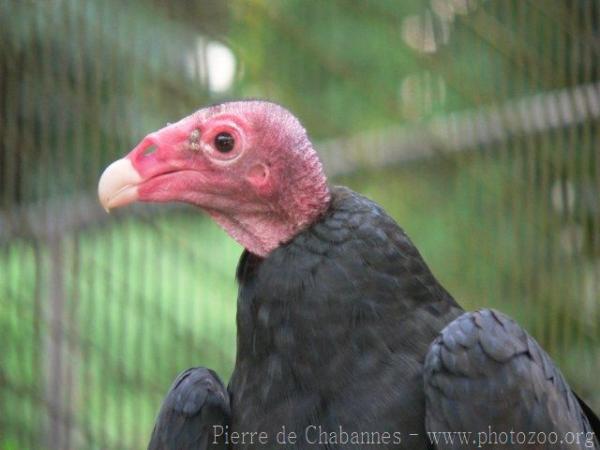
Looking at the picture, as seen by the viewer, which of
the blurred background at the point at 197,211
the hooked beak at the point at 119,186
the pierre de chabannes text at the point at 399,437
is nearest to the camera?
the pierre de chabannes text at the point at 399,437

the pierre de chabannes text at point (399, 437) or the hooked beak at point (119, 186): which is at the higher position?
the hooked beak at point (119, 186)

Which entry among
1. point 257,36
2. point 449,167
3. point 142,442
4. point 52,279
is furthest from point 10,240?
point 449,167

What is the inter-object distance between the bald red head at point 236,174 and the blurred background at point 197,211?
1.93 metres

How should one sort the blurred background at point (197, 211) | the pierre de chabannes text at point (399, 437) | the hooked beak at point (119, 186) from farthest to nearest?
the blurred background at point (197, 211) → the hooked beak at point (119, 186) → the pierre de chabannes text at point (399, 437)

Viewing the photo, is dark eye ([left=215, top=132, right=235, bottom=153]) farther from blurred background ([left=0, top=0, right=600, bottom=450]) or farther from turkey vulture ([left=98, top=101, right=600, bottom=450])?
blurred background ([left=0, top=0, right=600, bottom=450])

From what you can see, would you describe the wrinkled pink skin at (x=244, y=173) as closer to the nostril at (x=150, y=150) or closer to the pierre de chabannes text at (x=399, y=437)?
the nostril at (x=150, y=150)

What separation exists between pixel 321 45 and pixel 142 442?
7.03 feet

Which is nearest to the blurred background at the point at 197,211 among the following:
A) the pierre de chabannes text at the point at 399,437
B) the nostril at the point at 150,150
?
the nostril at the point at 150,150

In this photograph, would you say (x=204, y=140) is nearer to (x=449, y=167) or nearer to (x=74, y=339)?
(x=74, y=339)

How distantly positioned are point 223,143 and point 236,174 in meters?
0.10

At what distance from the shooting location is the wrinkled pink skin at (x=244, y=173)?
309 cm

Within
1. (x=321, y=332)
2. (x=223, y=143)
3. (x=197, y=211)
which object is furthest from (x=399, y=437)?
(x=197, y=211)

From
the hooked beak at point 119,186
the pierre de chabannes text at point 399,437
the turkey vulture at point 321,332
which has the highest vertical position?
the hooked beak at point 119,186

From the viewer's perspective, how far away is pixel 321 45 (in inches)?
225
